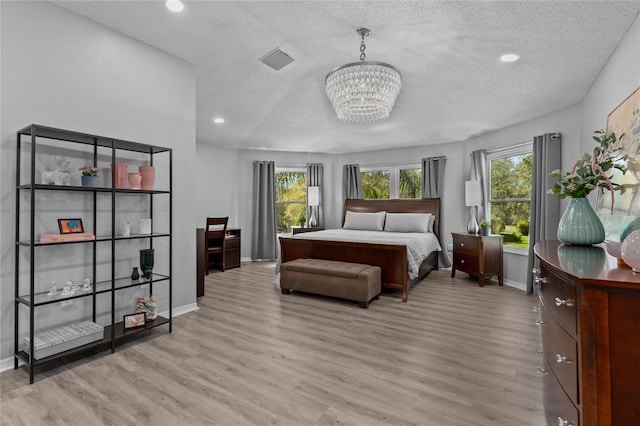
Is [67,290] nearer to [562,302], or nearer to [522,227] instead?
[562,302]

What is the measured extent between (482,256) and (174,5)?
458 cm

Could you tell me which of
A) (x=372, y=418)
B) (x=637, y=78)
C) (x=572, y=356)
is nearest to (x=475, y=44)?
(x=637, y=78)

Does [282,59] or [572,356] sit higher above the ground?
[282,59]

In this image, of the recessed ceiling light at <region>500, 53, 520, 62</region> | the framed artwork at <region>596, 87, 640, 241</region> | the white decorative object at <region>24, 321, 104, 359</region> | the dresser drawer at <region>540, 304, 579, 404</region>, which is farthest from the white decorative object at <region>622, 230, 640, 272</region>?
the white decorative object at <region>24, 321, 104, 359</region>

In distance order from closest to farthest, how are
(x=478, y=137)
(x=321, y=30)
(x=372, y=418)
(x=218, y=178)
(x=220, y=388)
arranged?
1. (x=372, y=418)
2. (x=220, y=388)
3. (x=321, y=30)
4. (x=478, y=137)
5. (x=218, y=178)

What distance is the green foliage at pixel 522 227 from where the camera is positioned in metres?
4.84

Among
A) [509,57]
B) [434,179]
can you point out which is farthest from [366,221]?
[509,57]

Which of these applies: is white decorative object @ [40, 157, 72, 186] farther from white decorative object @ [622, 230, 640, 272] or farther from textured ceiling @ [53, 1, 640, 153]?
white decorative object @ [622, 230, 640, 272]

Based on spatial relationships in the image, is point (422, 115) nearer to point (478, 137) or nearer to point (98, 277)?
point (478, 137)

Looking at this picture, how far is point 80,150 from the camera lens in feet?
8.36

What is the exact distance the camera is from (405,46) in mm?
2701

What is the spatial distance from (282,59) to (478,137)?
405 centimetres

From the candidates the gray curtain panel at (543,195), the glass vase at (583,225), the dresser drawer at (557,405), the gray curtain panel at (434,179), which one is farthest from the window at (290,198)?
the dresser drawer at (557,405)

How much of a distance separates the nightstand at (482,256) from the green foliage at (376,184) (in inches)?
87.1
